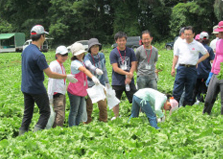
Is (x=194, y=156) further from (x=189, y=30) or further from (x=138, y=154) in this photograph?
(x=189, y=30)

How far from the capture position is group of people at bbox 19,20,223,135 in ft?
16.3

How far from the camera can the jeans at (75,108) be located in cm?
561

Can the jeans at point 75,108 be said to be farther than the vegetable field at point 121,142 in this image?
Yes

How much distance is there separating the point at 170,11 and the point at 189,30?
36.8 m

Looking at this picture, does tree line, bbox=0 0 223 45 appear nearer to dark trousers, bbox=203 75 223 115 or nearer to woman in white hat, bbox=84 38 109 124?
dark trousers, bbox=203 75 223 115

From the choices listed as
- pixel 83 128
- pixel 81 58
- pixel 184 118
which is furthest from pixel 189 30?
pixel 83 128

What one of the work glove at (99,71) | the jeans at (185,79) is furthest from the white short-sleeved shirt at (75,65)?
the jeans at (185,79)

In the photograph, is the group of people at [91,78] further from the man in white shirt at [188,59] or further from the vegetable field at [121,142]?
the vegetable field at [121,142]

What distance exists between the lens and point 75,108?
5621 mm

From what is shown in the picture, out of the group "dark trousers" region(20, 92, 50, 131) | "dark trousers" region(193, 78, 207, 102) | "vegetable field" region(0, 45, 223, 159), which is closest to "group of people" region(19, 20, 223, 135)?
"dark trousers" region(20, 92, 50, 131)

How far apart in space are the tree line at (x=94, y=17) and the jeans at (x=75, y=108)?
34.0 metres

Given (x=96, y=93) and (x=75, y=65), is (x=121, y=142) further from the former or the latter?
(x=75, y=65)

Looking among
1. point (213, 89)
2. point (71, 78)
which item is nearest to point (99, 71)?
point (71, 78)

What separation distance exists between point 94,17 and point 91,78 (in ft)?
132
